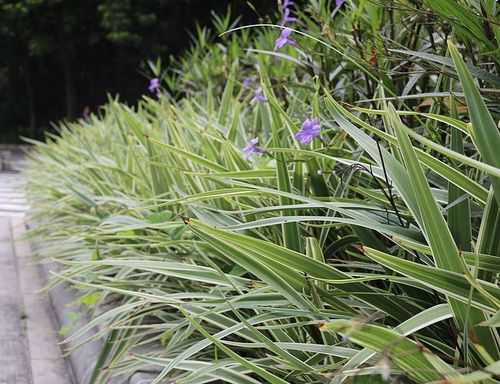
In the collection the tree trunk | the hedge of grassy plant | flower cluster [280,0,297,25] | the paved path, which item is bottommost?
the tree trunk

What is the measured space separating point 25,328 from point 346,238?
151 centimetres

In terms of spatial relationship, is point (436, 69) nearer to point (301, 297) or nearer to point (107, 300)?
point (301, 297)

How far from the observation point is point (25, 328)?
2.51 m

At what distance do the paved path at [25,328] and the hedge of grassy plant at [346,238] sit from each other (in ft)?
0.82

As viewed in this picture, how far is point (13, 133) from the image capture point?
1578 cm

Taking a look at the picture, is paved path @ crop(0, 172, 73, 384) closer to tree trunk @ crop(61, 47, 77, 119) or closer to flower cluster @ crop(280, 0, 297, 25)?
flower cluster @ crop(280, 0, 297, 25)

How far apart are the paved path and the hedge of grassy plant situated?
25cm

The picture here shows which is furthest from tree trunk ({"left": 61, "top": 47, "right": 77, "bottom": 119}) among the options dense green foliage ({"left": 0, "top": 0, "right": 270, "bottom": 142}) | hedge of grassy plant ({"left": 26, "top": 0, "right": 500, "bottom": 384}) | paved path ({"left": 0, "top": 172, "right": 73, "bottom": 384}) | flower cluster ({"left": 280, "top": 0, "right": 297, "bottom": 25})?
flower cluster ({"left": 280, "top": 0, "right": 297, "bottom": 25})

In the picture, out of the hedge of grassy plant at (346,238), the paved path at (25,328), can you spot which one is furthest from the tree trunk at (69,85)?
the hedge of grassy plant at (346,238)

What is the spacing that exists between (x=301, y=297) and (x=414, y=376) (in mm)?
314

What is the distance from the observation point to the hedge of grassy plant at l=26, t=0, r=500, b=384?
3.06ft

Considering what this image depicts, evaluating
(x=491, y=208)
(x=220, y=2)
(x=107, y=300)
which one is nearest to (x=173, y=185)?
(x=107, y=300)

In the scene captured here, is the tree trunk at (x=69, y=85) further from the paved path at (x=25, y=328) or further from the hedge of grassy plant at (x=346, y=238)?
the hedge of grassy plant at (x=346, y=238)

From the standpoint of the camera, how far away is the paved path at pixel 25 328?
2098 mm
